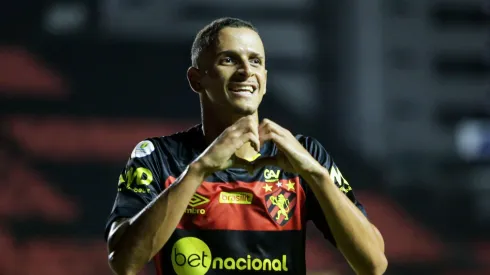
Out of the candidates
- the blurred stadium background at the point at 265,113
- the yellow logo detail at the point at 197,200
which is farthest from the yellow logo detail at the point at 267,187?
the blurred stadium background at the point at 265,113

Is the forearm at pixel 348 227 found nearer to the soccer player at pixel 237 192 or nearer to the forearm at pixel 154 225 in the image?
the soccer player at pixel 237 192

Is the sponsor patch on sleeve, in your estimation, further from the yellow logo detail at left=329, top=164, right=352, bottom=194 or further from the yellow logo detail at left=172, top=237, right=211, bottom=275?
the yellow logo detail at left=329, top=164, right=352, bottom=194

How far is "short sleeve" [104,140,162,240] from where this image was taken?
1.88 meters

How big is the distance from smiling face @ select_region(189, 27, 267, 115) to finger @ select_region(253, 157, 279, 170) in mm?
152

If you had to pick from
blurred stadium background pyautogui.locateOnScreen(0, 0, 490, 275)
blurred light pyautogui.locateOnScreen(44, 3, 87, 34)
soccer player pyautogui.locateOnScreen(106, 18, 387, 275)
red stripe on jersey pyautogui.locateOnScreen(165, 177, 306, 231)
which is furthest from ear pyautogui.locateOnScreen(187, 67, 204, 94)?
blurred light pyautogui.locateOnScreen(44, 3, 87, 34)

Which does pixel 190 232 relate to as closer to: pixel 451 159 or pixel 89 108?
pixel 89 108

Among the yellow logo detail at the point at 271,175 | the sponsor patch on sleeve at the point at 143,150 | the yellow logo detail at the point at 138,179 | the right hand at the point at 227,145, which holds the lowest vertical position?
the yellow logo detail at the point at 271,175

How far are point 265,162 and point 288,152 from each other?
3.0 inches

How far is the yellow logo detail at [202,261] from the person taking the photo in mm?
1930

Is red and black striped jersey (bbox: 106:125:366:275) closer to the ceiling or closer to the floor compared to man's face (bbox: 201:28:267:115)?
closer to the floor

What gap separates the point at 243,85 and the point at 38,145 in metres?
2.69

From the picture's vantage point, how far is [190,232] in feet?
6.41

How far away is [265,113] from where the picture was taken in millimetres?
4500

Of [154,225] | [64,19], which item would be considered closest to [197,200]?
[154,225]
